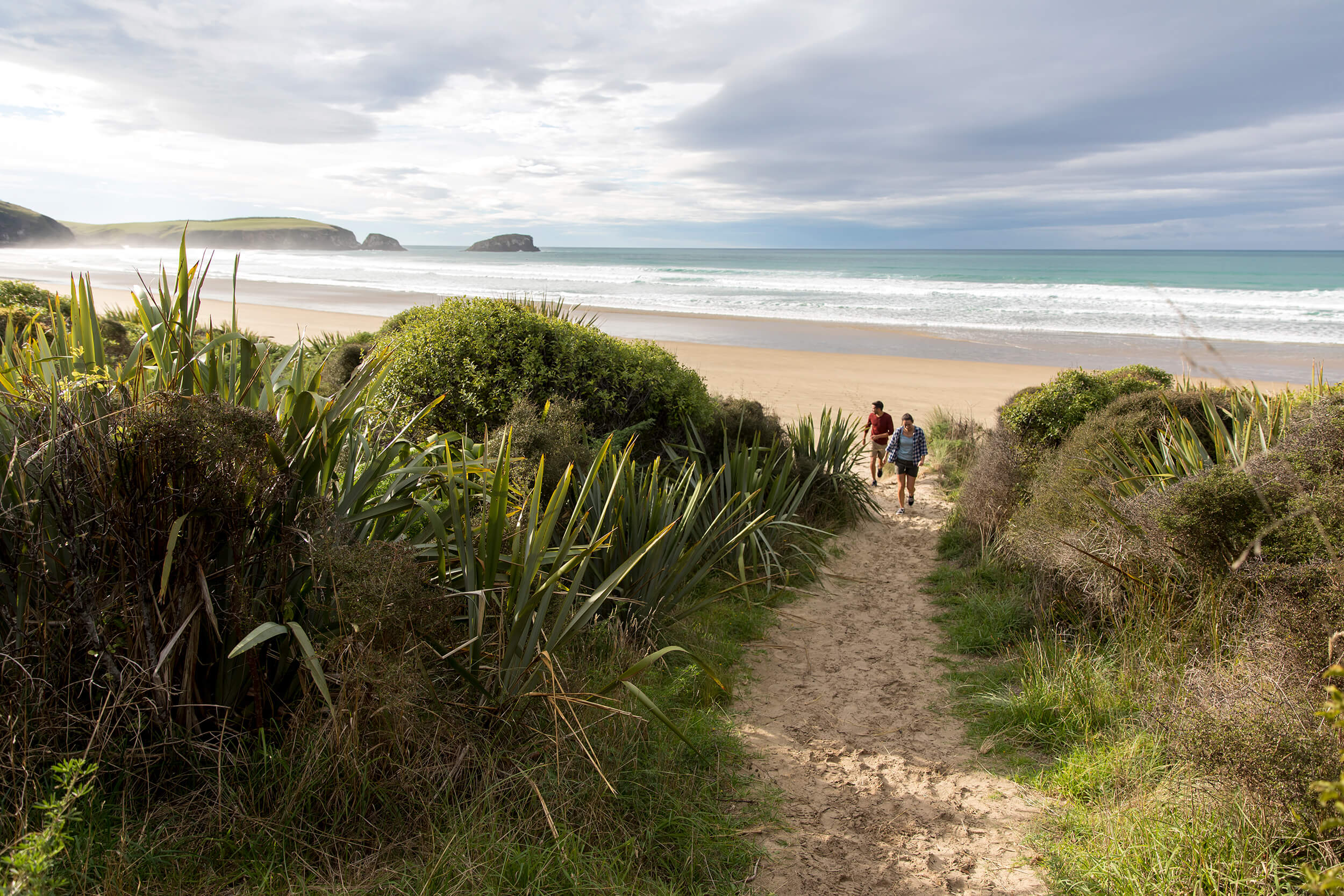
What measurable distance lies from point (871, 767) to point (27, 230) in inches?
5577

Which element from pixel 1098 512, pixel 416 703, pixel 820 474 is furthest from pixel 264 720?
pixel 820 474

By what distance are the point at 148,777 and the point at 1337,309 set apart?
→ 44482mm

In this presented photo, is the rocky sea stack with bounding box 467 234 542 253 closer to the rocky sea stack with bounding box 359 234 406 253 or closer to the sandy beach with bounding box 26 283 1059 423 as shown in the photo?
the rocky sea stack with bounding box 359 234 406 253

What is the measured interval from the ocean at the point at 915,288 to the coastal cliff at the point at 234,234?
5056cm

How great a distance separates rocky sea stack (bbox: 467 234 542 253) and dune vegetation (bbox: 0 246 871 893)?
5980 inches

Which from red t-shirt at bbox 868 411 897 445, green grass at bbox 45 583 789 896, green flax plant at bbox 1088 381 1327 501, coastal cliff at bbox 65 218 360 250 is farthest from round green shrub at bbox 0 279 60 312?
coastal cliff at bbox 65 218 360 250

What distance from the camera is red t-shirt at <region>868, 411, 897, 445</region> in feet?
33.8

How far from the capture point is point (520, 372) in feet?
21.5

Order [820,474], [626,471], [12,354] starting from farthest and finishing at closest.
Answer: [820,474], [626,471], [12,354]

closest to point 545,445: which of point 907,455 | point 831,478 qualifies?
point 831,478

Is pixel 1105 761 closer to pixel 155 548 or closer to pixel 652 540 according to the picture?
pixel 652 540

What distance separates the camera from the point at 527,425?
Result: 477cm

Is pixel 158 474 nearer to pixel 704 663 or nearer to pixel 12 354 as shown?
pixel 12 354

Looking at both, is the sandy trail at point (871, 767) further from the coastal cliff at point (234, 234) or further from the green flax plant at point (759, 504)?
the coastal cliff at point (234, 234)
